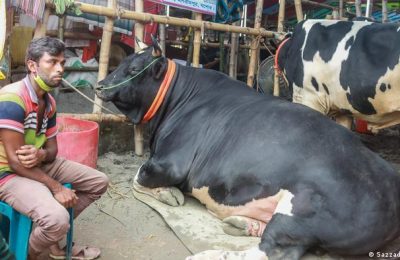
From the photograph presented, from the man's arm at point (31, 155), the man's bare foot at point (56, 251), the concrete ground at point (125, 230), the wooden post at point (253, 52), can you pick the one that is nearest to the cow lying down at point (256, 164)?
the concrete ground at point (125, 230)

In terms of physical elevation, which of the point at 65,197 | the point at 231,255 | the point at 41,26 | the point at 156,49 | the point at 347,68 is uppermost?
the point at 41,26

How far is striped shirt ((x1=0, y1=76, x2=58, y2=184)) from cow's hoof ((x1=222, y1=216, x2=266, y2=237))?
4.72ft

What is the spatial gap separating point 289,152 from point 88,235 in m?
1.52

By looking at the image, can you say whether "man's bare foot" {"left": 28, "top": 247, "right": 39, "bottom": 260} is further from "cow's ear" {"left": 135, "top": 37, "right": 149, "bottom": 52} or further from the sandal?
"cow's ear" {"left": 135, "top": 37, "right": 149, "bottom": 52}

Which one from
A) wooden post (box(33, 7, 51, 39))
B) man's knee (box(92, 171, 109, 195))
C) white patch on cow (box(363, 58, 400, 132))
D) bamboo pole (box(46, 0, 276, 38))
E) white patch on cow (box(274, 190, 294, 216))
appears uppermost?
bamboo pole (box(46, 0, 276, 38))

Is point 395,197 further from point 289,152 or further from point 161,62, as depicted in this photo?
point 161,62

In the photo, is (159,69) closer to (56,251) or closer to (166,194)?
(166,194)

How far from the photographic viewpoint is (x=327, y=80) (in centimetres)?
518

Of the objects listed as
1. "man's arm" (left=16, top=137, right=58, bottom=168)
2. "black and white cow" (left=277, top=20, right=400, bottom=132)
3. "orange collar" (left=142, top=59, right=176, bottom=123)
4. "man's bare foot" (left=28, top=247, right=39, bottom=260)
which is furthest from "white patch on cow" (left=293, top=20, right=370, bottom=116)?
"man's bare foot" (left=28, top=247, right=39, bottom=260)

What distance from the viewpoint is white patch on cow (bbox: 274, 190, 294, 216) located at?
296cm

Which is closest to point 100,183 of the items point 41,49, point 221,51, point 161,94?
point 41,49

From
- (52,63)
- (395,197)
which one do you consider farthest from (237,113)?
(52,63)

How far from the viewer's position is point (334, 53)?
5.11 m

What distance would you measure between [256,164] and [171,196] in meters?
0.87
